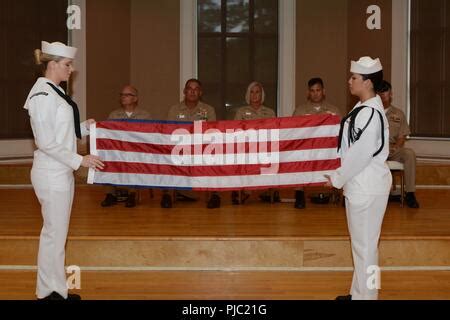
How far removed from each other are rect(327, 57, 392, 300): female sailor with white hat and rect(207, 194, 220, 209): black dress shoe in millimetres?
2892

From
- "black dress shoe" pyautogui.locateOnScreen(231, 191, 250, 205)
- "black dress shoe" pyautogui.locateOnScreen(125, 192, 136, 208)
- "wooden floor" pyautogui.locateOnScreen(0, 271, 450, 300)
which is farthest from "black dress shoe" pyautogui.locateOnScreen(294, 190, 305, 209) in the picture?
"wooden floor" pyautogui.locateOnScreen(0, 271, 450, 300)

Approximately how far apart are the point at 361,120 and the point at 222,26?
20.8 ft

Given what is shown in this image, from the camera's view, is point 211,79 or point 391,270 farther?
point 211,79

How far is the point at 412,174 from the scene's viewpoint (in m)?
6.84

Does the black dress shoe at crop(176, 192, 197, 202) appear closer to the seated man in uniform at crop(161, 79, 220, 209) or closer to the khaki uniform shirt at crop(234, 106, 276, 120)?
the seated man in uniform at crop(161, 79, 220, 209)

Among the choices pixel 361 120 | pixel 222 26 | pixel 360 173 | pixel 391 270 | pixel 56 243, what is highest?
pixel 222 26

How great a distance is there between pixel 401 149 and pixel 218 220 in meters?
2.06

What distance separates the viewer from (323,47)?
991cm

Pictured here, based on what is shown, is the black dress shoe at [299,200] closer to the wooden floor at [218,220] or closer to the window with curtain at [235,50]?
the wooden floor at [218,220]

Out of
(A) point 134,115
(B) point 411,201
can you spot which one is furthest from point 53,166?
(B) point 411,201

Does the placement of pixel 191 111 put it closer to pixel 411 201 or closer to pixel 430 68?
pixel 411 201
